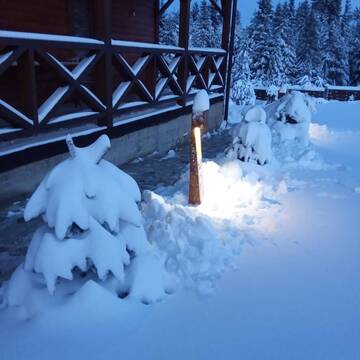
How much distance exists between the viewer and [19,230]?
4.06 metres

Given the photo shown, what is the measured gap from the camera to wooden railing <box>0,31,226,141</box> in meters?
4.45

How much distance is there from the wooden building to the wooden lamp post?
70.4 inches

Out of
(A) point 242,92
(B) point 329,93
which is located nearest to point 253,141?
(A) point 242,92

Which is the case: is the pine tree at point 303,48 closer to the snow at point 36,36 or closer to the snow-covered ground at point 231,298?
the snow at point 36,36

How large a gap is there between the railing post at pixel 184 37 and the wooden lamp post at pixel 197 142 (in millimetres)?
3720

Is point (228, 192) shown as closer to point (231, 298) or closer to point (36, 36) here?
point (231, 298)

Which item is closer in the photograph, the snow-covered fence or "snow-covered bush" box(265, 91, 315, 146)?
"snow-covered bush" box(265, 91, 315, 146)

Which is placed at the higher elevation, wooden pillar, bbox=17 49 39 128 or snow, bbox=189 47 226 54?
snow, bbox=189 47 226 54

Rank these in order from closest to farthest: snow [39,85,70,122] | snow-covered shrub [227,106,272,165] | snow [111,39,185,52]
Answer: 1. snow [39,85,70,122]
2. snow [111,39,185,52]
3. snow-covered shrub [227,106,272,165]

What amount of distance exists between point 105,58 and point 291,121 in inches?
176

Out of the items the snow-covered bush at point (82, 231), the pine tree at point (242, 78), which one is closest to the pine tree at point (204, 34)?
the pine tree at point (242, 78)

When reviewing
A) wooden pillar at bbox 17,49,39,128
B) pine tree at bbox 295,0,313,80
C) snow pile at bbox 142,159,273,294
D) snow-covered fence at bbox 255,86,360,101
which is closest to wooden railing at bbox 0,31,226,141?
wooden pillar at bbox 17,49,39,128

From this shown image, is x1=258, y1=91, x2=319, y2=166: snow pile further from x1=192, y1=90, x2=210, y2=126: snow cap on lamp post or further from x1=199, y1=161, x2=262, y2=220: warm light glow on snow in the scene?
x1=192, y1=90, x2=210, y2=126: snow cap on lamp post

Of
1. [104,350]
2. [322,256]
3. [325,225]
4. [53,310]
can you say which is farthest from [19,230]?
[325,225]
